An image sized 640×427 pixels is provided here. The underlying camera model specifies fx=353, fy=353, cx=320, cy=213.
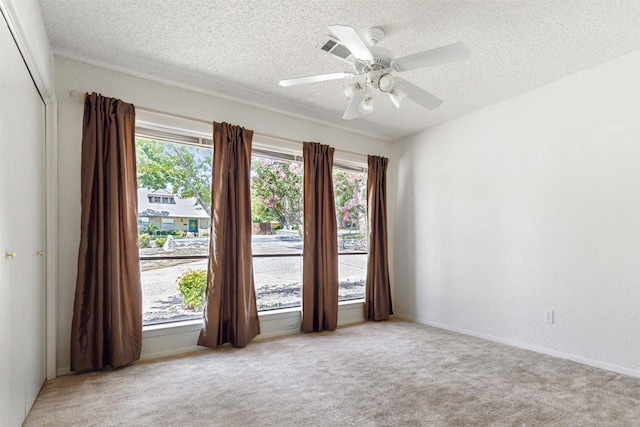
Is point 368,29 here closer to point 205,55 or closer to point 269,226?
point 205,55

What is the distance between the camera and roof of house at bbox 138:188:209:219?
333cm

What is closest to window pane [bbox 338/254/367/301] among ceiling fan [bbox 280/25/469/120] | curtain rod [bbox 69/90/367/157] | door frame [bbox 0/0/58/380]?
curtain rod [bbox 69/90/367/157]

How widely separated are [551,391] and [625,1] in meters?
2.65

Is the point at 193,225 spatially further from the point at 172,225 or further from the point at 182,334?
the point at 182,334

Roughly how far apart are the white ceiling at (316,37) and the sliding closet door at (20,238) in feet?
2.20

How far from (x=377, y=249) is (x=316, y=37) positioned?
2867 millimetres

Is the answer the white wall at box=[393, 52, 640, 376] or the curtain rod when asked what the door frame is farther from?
the white wall at box=[393, 52, 640, 376]

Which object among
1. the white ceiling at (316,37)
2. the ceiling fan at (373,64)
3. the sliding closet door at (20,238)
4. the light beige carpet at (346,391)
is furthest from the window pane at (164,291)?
the ceiling fan at (373,64)

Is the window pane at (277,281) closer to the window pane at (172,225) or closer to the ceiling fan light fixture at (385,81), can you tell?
the window pane at (172,225)

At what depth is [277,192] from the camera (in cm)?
418

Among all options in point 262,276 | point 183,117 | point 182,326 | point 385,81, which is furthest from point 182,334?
point 385,81

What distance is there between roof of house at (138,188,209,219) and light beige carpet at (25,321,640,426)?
1330mm

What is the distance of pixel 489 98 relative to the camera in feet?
12.4

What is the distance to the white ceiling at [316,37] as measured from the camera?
2.32m
